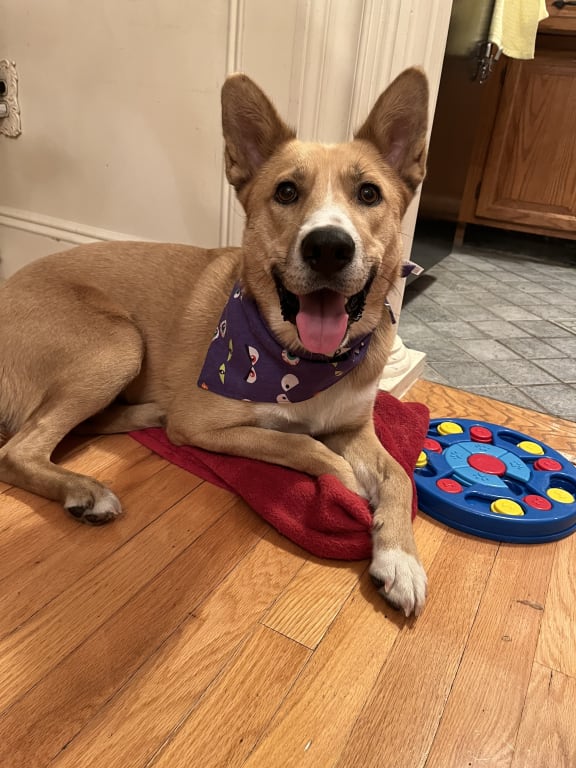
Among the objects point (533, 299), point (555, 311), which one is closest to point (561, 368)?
point (555, 311)

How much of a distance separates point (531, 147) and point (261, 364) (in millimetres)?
4557

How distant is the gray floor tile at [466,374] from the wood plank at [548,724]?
67.9 inches

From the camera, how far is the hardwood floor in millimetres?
1067

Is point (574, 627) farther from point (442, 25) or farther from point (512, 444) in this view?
point (442, 25)

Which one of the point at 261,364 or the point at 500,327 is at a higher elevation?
the point at 261,364

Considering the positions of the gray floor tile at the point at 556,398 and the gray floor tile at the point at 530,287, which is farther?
the gray floor tile at the point at 530,287

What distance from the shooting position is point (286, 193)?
163 cm

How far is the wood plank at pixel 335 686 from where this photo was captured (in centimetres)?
106

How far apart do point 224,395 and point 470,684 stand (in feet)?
3.37

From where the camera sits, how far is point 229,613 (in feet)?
4.41

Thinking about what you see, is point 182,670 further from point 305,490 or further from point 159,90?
point 159,90

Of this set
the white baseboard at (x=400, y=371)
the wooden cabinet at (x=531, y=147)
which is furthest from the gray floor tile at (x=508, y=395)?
the wooden cabinet at (x=531, y=147)

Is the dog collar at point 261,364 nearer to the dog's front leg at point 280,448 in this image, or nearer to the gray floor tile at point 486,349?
the dog's front leg at point 280,448

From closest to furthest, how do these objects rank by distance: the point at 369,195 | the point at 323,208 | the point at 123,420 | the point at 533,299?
the point at 323,208
the point at 369,195
the point at 123,420
the point at 533,299
